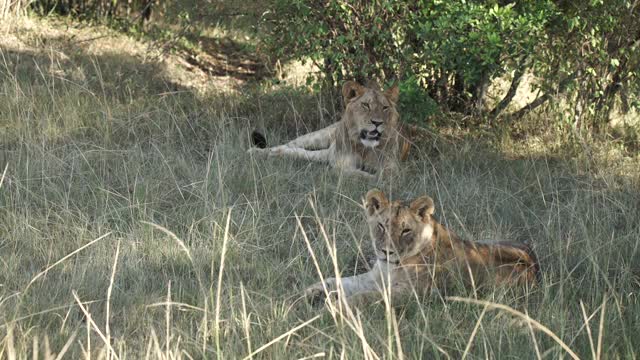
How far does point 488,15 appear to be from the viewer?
21.6 ft

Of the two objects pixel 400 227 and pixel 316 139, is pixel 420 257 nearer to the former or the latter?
pixel 400 227

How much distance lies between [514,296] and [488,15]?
2.68 metres

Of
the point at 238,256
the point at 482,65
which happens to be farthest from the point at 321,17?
the point at 238,256

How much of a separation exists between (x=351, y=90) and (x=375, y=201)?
2537 millimetres

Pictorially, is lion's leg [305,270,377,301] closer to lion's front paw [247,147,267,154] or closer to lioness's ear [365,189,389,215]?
lioness's ear [365,189,389,215]

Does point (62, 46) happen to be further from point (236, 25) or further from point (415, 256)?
point (415, 256)

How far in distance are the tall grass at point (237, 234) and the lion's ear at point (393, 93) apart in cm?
49

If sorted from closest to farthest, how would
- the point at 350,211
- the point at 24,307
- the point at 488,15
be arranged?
the point at 24,307 < the point at 350,211 < the point at 488,15

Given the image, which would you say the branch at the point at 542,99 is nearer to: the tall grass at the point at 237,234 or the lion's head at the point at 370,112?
the tall grass at the point at 237,234

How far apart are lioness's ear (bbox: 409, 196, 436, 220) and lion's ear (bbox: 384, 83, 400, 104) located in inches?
94.8

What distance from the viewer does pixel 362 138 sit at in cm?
710

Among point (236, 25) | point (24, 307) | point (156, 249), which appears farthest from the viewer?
point (236, 25)

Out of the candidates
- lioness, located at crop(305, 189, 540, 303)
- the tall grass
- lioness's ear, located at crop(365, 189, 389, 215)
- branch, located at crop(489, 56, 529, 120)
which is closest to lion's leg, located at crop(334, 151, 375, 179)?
the tall grass

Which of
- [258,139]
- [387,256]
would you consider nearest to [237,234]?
[387,256]
